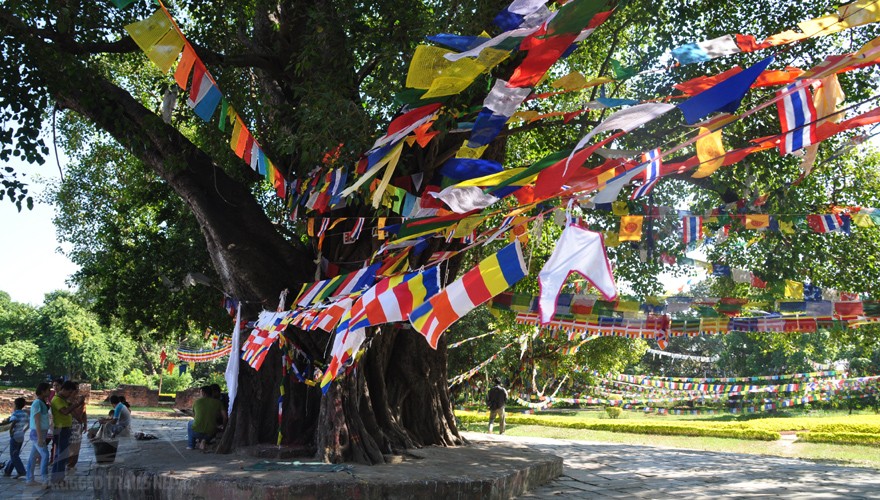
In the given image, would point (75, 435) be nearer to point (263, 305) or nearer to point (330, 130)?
point (263, 305)

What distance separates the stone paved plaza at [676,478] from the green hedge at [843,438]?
557 cm

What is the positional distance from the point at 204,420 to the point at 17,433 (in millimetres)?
2226

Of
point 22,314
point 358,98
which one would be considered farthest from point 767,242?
point 22,314

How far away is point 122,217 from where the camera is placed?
51.6 feet

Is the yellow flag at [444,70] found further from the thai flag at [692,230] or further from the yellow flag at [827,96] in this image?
the thai flag at [692,230]

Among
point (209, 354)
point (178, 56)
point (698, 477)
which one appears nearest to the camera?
point (178, 56)

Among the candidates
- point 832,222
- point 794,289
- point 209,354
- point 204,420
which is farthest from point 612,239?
point 209,354

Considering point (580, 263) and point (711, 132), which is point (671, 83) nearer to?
point (711, 132)

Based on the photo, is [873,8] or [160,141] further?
[160,141]

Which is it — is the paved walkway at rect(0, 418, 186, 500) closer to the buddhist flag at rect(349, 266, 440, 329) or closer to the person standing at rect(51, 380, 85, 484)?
the person standing at rect(51, 380, 85, 484)

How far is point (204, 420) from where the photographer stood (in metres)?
10.2

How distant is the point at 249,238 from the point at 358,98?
2.41m

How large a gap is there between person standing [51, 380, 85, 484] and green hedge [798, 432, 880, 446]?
614 inches

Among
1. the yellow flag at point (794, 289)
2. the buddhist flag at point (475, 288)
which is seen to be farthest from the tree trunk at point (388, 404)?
the yellow flag at point (794, 289)
